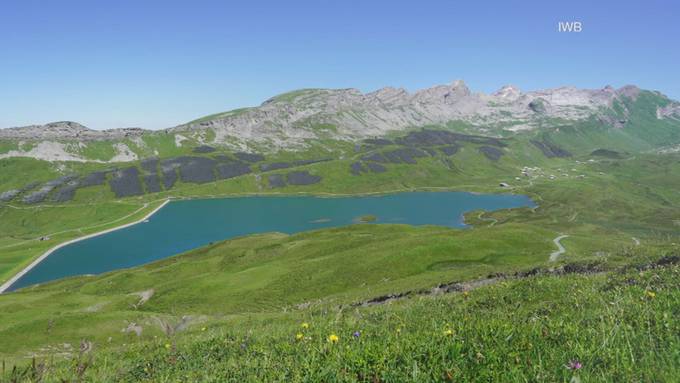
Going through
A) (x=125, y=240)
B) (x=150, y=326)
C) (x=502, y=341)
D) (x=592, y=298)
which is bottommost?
(x=125, y=240)

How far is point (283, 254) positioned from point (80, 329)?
44.4m

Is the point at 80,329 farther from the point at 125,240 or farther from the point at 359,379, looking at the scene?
the point at 125,240

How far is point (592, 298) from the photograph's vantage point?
11.6 meters

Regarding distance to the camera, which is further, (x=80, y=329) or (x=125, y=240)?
(x=125, y=240)

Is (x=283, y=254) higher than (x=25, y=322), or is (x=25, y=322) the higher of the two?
(x=25, y=322)

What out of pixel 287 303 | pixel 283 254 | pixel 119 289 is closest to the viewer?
pixel 287 303

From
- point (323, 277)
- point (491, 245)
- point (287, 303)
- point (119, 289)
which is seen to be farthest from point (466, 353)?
point (119, 289)

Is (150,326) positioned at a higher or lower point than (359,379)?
lower

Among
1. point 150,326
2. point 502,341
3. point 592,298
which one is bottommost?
point 150,326

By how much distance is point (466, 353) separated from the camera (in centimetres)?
659

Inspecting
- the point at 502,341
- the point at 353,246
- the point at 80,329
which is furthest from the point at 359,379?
the point at 353,246

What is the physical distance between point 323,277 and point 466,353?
51.8 m

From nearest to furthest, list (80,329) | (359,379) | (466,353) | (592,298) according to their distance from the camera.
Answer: (359,379) < (466,353) < (592,298) < (80,329)

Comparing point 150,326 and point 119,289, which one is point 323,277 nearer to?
point 150,326
